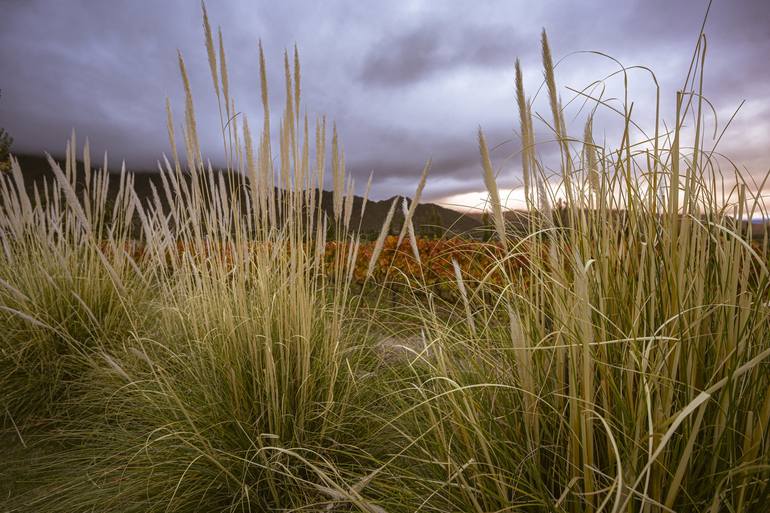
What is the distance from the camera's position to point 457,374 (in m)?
1.33

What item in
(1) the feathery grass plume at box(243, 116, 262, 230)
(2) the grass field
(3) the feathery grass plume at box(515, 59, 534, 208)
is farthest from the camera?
(1) the feathery grass plume at box(243, 116, 262, 230)

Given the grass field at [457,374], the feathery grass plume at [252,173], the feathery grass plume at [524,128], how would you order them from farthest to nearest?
the feathery grass plume at [252,173] < the feathery grass plume at [524,128] < the grass field at [457,374]

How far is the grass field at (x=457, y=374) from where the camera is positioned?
93 cm

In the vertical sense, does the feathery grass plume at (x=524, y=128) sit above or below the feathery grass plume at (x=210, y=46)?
below

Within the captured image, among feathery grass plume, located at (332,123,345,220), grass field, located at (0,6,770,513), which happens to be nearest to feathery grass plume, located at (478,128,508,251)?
grass field, located at (0,6,770,513)

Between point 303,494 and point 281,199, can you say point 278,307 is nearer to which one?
point 281,199

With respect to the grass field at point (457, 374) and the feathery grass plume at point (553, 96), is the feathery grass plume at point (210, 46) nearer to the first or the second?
the grass field at point (457, 374)

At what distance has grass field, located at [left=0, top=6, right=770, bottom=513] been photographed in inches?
36.7

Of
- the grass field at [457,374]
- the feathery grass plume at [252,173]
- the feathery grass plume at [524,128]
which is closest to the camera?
the grass field at [457,374]

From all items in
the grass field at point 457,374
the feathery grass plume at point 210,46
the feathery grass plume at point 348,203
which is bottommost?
the grass field at point 457,374

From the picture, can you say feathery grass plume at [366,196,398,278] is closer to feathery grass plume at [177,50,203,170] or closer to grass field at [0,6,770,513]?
grass field at [0,6,770,513]

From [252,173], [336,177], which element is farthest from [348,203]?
[252,173]

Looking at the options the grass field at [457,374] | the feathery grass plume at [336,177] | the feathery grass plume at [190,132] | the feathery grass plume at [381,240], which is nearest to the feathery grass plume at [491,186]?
the grass field at [457,374]

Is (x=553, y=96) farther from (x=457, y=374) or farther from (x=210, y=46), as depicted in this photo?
(x=210, y=46)
